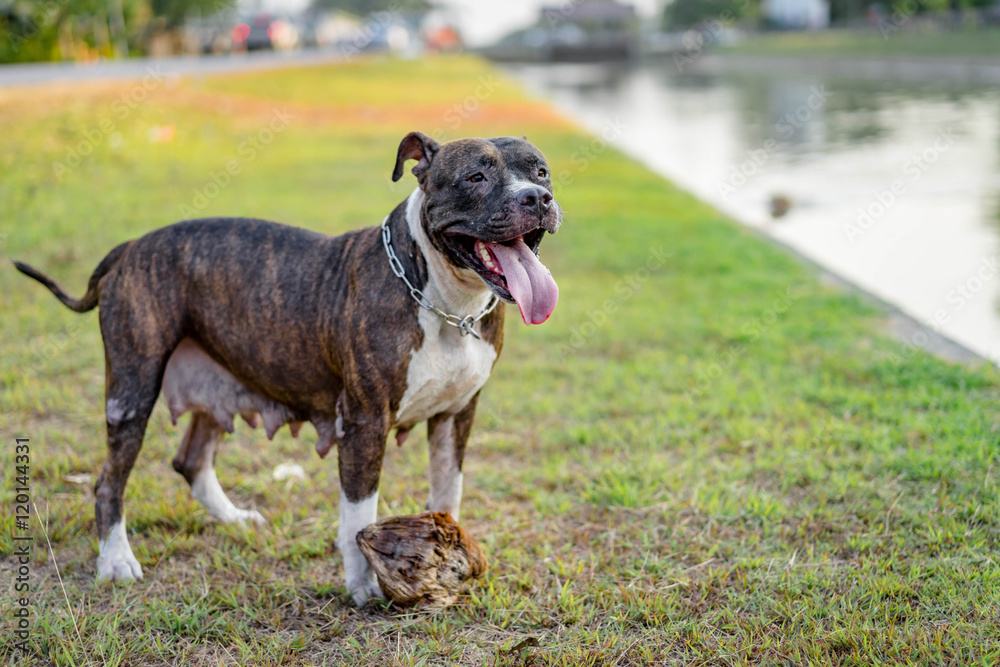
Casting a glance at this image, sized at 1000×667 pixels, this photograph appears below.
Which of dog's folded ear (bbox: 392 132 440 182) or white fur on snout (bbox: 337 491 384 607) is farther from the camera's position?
white fur on snout (bbox: 337 491 384 607)

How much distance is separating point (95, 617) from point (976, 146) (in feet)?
48.1

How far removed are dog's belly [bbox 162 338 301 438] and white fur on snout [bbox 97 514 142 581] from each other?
0.47 m

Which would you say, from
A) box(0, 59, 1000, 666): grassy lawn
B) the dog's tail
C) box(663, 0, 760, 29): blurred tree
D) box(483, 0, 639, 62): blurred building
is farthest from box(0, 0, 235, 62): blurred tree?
box(663, 0, 760, 29): blurred tree

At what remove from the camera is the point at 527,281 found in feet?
9.25

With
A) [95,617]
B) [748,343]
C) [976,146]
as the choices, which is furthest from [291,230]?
[976,146]

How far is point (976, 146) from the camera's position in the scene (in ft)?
45.8

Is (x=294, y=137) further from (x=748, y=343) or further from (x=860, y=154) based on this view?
(x=748, y=343)

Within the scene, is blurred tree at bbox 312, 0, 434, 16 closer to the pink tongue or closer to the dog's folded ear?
the dog's folded ear

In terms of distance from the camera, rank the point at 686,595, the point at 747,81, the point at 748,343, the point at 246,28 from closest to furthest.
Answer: the point at 686,595 → the point at 748,343 → the point at 747,81 → the point at 246,28

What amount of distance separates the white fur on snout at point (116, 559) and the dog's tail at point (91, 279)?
0.86 metres

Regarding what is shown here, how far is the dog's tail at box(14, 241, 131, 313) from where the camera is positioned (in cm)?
336

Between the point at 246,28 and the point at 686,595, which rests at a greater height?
the point at 246,28

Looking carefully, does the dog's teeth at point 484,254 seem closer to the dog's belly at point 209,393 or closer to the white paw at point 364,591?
the dog's belly at point 209,393

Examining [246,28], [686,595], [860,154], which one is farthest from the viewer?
[246,28]
